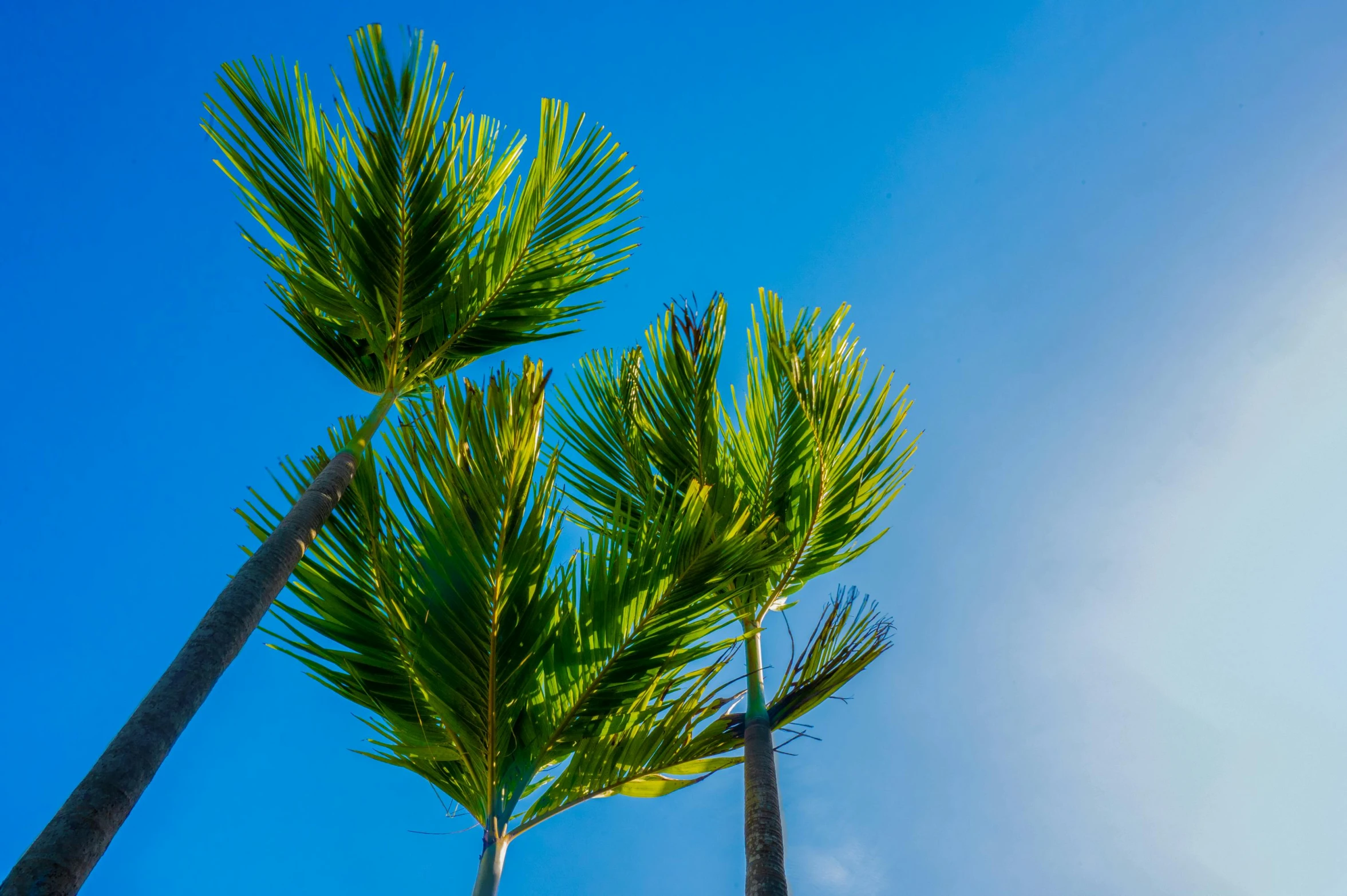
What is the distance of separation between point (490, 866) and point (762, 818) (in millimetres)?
910

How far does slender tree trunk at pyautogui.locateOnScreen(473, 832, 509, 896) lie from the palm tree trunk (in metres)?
1.04

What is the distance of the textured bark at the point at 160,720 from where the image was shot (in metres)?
1.46

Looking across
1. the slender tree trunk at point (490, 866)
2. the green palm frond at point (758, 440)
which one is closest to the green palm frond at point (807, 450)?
the green palm frond at point (758, 440)

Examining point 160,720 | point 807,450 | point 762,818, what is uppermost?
point 807,450

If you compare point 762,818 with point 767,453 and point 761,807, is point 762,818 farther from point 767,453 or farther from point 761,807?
point 767,453

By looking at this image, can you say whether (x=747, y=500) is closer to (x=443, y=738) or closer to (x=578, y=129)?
(x=443, y=738)

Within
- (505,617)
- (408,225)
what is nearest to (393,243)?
(408,225)

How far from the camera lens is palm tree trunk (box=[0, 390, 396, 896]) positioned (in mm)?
1459

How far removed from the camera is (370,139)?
3117mm

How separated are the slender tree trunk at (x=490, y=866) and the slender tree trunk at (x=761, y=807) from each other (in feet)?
2.62

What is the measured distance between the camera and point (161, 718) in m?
1.84

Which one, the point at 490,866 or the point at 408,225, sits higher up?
the point at 408,225

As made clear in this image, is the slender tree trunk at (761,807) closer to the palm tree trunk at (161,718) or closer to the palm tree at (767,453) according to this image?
the palm tree at (767,453)

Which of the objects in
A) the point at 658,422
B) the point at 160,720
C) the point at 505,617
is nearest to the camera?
the point at 160,720
